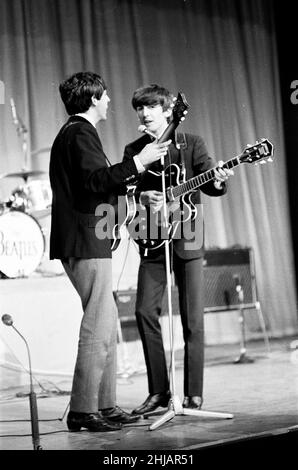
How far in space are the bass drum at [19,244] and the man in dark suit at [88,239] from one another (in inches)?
74.9

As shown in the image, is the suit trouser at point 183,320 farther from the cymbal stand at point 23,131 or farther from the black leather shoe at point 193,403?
the cymbal stand at point 23,131

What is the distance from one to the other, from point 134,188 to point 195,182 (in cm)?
32

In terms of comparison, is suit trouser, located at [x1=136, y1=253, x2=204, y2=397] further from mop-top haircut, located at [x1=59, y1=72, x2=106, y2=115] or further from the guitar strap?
mop-top haircut, located at [x1=59, y1=72, x2=106, y2=115]

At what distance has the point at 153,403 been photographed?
3609mm

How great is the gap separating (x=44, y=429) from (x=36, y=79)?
12.6 ft

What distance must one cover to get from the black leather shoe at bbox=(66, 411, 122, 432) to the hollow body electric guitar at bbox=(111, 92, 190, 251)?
0.75m

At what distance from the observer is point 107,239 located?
335 cm

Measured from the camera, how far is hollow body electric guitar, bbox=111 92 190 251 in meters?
3.23

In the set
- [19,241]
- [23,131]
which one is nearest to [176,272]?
[19,241]

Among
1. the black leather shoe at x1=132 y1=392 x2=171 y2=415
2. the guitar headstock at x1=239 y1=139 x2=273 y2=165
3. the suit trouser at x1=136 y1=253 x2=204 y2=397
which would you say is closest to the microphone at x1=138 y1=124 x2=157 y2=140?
the guitar headstock at x1=239 y1=139 x2=273 y2=165

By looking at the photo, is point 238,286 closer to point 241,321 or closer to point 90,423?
point 241,321

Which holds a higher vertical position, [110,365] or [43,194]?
[43,194]
